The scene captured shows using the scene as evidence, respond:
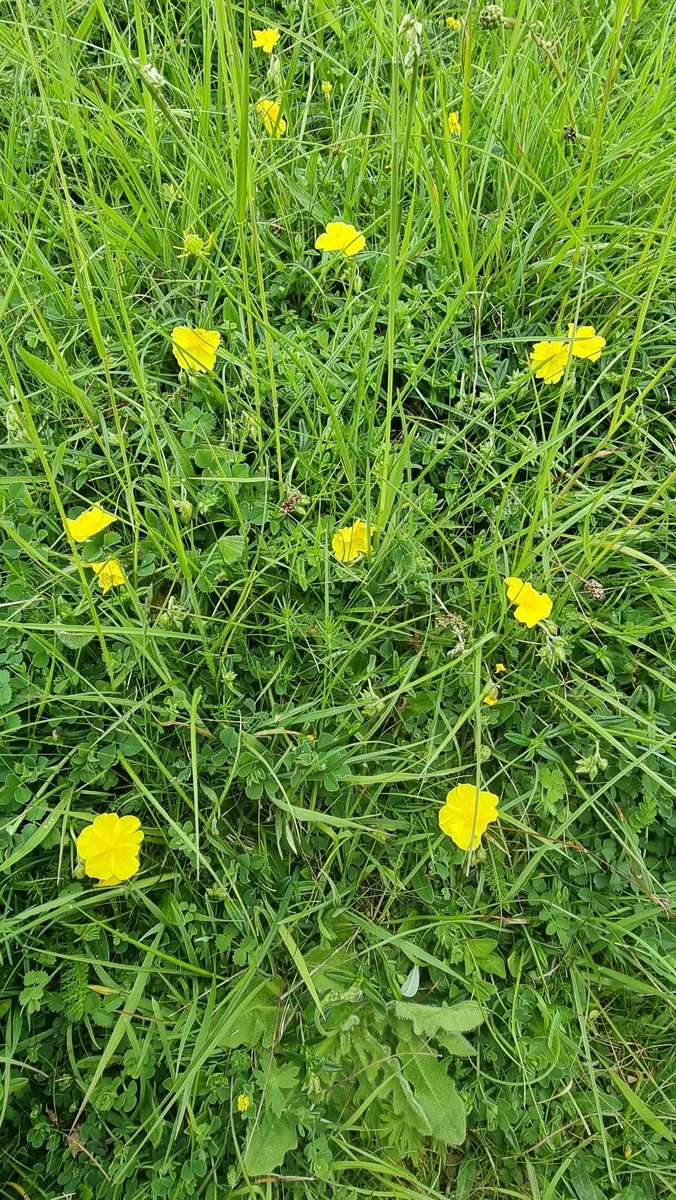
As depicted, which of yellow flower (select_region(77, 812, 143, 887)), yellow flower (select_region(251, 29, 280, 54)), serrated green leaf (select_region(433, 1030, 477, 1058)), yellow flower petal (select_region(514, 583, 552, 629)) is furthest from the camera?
yellow flower (select_region(251, 29, 280, 54))

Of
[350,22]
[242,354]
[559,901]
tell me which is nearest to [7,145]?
[242,354]

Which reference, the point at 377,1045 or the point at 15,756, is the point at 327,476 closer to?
the point at 15,756

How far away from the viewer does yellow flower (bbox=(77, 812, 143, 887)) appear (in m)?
1.21

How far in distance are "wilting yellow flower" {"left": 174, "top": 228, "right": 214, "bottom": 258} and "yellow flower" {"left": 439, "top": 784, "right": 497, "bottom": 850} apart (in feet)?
4.00

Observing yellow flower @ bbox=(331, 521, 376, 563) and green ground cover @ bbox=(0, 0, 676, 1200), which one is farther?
yellow flower @ bbox=(331, 521, 376, 563)

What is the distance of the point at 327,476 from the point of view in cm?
157

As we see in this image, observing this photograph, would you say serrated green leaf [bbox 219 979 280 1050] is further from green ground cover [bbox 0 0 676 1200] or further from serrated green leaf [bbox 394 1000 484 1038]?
serrated green leaf [bbox 394 1000 484 1038]

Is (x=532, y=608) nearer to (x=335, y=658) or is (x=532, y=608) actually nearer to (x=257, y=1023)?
(x=335, y=658)

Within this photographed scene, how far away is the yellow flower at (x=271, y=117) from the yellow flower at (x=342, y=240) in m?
0.37

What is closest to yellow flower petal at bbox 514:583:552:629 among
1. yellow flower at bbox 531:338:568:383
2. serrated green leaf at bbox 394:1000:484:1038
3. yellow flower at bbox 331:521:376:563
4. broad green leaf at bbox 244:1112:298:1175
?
yellow flower at bbox 331:521:376:563

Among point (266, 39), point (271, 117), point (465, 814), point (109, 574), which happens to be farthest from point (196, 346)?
point (465, 814)

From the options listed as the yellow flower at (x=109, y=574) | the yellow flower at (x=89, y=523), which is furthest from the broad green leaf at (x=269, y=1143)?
the yellow flower at (x=89, y=523)

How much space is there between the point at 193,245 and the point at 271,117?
0.49m

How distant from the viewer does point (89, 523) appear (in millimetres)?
1413
